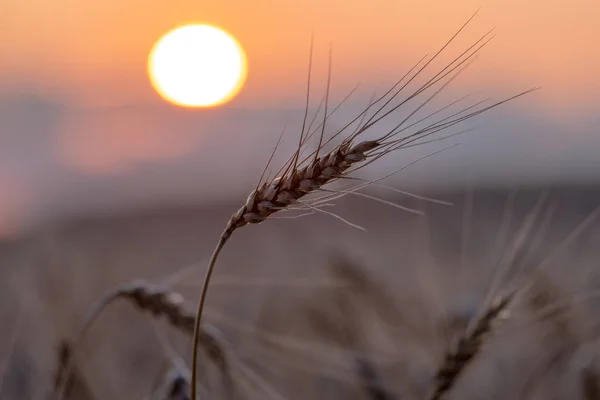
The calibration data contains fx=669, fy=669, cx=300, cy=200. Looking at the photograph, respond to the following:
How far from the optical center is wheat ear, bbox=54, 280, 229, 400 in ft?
2.39

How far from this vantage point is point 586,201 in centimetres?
788

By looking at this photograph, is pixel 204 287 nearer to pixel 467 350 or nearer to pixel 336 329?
pixel 467 350

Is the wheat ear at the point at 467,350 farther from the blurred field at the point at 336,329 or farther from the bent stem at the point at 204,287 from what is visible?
the bent stem at the point at 204,287

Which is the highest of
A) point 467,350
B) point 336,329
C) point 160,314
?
point 160,314

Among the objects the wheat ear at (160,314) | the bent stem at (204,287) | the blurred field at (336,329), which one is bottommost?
the blurred field at (336,329)

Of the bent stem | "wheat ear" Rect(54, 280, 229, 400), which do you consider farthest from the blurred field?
the bent stem

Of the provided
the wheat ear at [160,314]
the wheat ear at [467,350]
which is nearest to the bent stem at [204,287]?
the wheat ear at [160,314]

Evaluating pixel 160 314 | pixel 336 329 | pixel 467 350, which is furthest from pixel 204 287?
pixel 336 329

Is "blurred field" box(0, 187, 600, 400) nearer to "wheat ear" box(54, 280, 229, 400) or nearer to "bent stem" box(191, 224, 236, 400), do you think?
"wheat ear" box(54, 280, 229, 400)

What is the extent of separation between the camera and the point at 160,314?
29.1 inches

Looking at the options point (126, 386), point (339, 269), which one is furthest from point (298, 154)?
point (126, 386)

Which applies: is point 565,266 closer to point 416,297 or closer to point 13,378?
point 416,297

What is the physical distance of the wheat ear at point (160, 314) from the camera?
2.39 feet

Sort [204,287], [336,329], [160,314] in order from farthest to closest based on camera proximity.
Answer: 1. [336,329]
2. [160,314]
3. [204,287]
